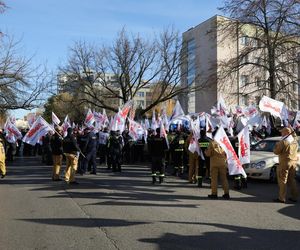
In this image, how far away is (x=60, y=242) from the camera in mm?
7289

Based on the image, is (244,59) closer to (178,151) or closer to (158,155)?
(178,151)

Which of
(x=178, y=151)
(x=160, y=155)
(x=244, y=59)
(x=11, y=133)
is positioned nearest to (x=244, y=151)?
(x=160, y=155)

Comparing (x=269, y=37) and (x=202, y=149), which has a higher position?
→ (x=269, y=37)

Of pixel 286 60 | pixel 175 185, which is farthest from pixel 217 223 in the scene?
pixel 286 60

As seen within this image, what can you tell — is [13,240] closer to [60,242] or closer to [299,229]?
[60,242]

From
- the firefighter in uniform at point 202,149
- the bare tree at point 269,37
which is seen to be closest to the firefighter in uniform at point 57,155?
the firefighter in uniform at point 202,149

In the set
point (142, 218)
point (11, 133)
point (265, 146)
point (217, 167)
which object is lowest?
point (142, 218)

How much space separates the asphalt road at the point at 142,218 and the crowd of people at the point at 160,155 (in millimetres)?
612

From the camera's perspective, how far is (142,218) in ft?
30.1

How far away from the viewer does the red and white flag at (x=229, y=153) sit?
40.4 ft

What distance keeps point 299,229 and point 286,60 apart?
23593 millimetres

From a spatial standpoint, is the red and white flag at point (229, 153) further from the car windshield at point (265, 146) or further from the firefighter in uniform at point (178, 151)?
the firefighter in uniform at point (178, 151)

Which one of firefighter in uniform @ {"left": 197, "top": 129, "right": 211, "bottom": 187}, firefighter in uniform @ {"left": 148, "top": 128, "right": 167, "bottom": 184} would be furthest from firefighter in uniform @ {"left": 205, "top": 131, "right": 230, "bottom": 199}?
firefighter in uniform @ {"left": 148, "top": 128, "right": 167, "bottom": 184}

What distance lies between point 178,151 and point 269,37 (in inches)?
616
